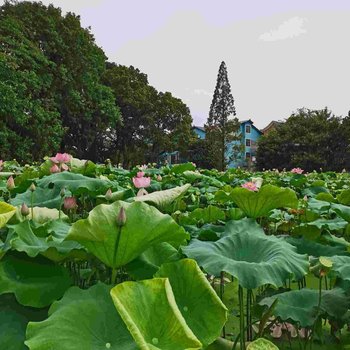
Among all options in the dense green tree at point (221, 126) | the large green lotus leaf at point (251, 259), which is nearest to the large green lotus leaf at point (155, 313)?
the large green lotus leaf at point (251, 259)

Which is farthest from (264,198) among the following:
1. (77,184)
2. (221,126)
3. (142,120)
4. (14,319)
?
(221,126)

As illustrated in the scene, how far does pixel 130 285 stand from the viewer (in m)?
0.64

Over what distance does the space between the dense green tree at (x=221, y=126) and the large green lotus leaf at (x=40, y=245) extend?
988 inches

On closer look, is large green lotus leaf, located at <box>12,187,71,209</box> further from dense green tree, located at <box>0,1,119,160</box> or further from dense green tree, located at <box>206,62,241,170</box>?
dense green tree, located at <box>206,62,241,170</box>

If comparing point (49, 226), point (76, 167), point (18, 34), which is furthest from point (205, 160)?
point (49, 226)

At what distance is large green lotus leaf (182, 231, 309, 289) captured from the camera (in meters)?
0.86

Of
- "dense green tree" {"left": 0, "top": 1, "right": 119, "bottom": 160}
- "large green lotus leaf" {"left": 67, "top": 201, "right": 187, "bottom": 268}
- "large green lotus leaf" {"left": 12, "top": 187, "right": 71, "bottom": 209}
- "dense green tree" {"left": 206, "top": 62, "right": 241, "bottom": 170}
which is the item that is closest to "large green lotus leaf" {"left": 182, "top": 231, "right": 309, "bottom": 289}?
"large green lotus leaf" {"left": 67, "top": 201, "right": 187, "bottom": 268}

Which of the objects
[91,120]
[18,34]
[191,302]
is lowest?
[191,302]

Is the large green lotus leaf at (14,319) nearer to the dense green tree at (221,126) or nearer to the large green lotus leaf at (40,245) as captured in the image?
the large green lotus leaf at (40,245)

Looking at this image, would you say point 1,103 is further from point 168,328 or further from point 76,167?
point 168,328

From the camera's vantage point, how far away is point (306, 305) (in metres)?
1.10

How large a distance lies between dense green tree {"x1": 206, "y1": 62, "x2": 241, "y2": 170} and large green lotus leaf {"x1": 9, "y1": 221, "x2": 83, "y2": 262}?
2510 cm

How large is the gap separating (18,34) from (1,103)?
2.43m

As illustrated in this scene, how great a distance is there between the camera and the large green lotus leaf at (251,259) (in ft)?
2.82
